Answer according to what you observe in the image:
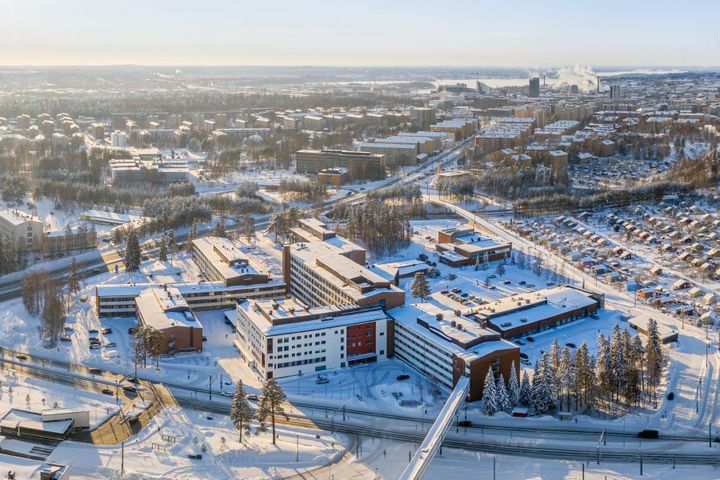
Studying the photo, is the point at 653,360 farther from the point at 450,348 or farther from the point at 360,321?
the point at 360,321

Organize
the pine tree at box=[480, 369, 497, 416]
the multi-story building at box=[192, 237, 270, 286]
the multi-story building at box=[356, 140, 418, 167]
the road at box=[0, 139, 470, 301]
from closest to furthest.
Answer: the pine tree at box=[480, 369, 497, 416] → the multi-story building at box=[192, 237, 270, 286] → the road at box=[0, 139, 470, 301] → the multi-story building at box=[356, 140, 418, 167]

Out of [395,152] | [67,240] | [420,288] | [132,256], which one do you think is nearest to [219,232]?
[132,256]

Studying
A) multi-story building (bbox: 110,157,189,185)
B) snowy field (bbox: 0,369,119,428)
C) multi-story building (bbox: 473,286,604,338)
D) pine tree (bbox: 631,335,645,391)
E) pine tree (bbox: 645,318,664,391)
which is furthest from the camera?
multi-story building (bbox: 110,157,189,185)

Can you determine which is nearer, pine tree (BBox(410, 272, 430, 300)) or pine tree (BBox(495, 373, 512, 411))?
pine tree (BBox(495, 373, 512, 411))

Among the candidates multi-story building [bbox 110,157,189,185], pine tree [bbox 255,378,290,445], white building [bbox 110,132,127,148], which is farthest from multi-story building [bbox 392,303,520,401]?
white building [bbox 110,132,127,148]

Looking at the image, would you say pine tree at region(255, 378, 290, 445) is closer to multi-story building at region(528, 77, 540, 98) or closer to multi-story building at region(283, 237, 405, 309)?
multi-story building at region(283, 237, 405, 309)

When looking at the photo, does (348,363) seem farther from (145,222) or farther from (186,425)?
(145,222)

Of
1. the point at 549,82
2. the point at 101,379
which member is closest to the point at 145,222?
the point at 101,379
